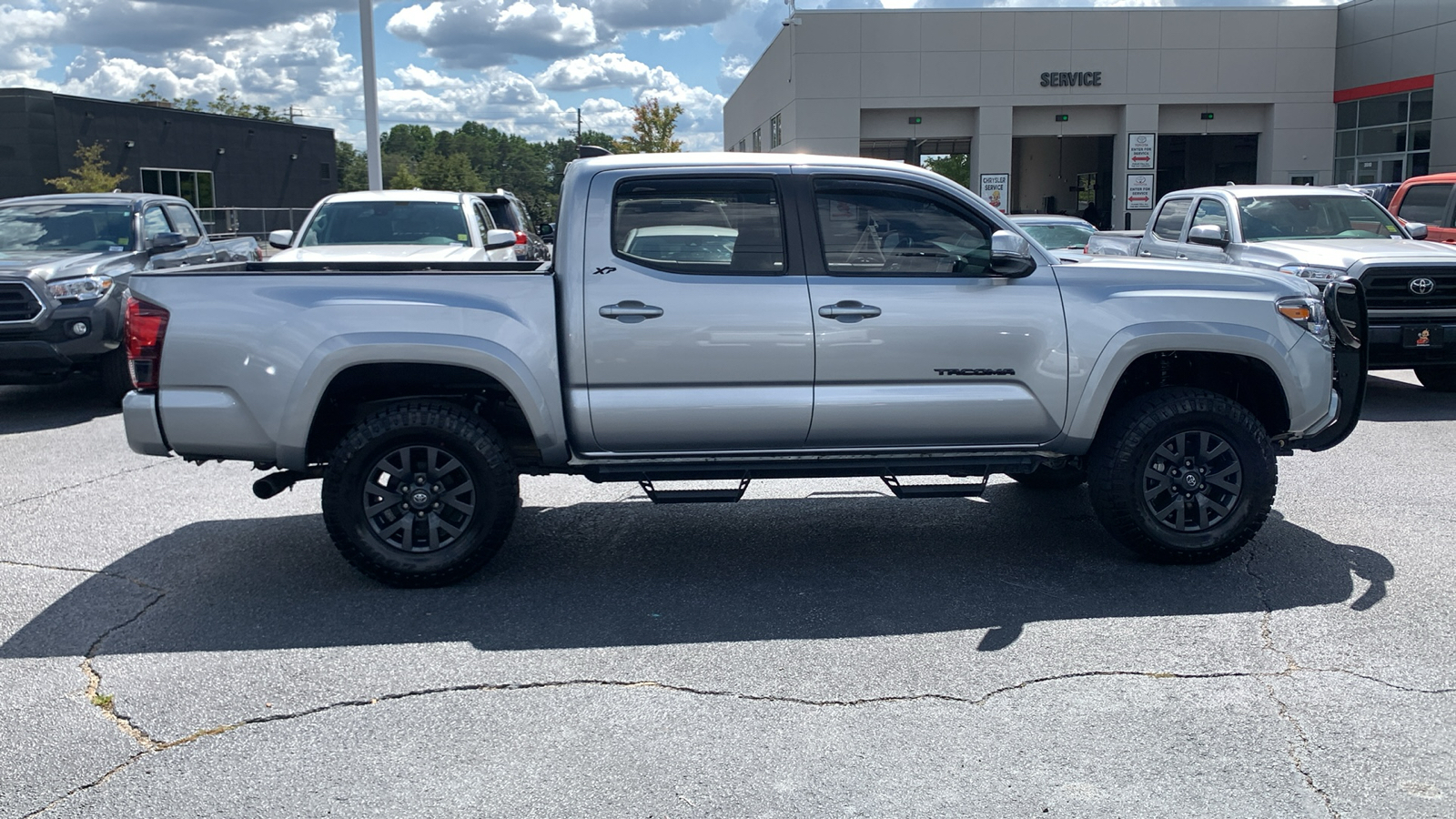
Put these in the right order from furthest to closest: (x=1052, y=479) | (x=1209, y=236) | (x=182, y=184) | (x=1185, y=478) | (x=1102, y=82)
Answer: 1. (x=182, y=184)
2. (x=1102, y=82)
3. (x=1209, y=236)
4. (x=1052, y=479)
5. (x=1185, y=478)

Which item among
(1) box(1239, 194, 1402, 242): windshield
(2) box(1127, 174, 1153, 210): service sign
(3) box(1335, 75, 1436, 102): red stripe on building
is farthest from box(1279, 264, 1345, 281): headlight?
(2) box(1127, 174, 1153, 210): service sign

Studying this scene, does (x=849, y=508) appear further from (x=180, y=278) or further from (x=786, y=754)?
(x=180, y=278)

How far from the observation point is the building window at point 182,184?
45.2 meters

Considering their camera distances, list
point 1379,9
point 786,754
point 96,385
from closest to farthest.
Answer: point 786,754 → point 96,385 → point 1379,9

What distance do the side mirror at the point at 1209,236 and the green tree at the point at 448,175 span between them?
87723 mm

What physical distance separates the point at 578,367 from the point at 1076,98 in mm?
34406

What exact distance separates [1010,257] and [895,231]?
0.60 metres

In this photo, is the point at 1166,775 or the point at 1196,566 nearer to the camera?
the point at 1166,775

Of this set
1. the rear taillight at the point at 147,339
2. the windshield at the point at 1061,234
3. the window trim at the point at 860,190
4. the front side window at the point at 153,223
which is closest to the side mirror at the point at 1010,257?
the window trim at the point at 860,190

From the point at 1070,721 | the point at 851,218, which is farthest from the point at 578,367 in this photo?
the point at 1070,721

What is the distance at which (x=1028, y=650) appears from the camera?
16.2ft

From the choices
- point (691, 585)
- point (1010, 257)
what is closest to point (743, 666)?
point (691, 585)

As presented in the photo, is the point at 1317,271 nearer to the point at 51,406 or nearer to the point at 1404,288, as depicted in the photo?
the point at 1404,288

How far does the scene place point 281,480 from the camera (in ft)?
19.8
